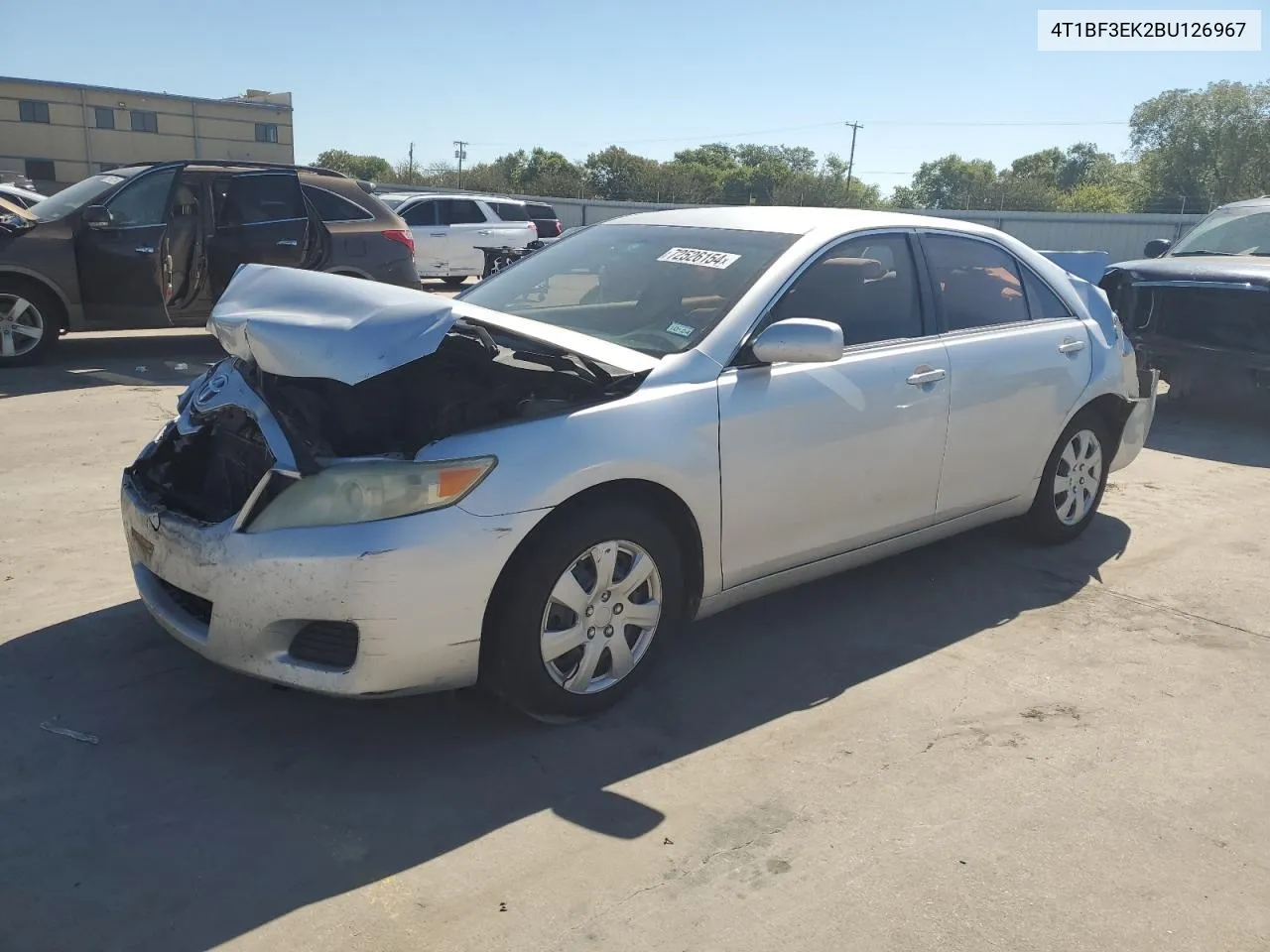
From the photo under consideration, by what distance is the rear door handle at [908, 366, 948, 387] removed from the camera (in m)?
4.25

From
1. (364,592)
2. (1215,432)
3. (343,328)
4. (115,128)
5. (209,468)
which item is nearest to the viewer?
(364,592)

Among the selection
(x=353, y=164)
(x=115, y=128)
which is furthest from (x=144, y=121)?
(x=353, y=164)

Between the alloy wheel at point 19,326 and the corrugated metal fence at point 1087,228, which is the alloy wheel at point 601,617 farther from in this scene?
the corrugated metal fence at point 1087,228

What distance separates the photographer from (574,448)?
10.5 feet

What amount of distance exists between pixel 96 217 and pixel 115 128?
5110 centimetres

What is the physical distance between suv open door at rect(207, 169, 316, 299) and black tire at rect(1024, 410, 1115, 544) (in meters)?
7.25

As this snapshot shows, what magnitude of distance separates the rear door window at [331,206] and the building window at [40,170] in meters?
48.1

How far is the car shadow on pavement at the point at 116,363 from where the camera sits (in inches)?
343

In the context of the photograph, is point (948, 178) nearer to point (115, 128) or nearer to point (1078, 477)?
point (115, 128)

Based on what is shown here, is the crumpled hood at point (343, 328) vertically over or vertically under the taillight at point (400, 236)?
under

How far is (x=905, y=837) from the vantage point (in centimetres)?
292

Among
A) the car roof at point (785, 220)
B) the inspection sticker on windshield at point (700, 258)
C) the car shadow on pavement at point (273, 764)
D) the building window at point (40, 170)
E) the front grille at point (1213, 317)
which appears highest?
the building window at point (40, 170)

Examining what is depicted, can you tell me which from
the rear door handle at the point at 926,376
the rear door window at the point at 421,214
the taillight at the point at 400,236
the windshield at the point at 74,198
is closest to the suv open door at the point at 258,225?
the taillight at the point at 400,236

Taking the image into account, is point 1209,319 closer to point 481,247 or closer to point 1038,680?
point 1038,680
